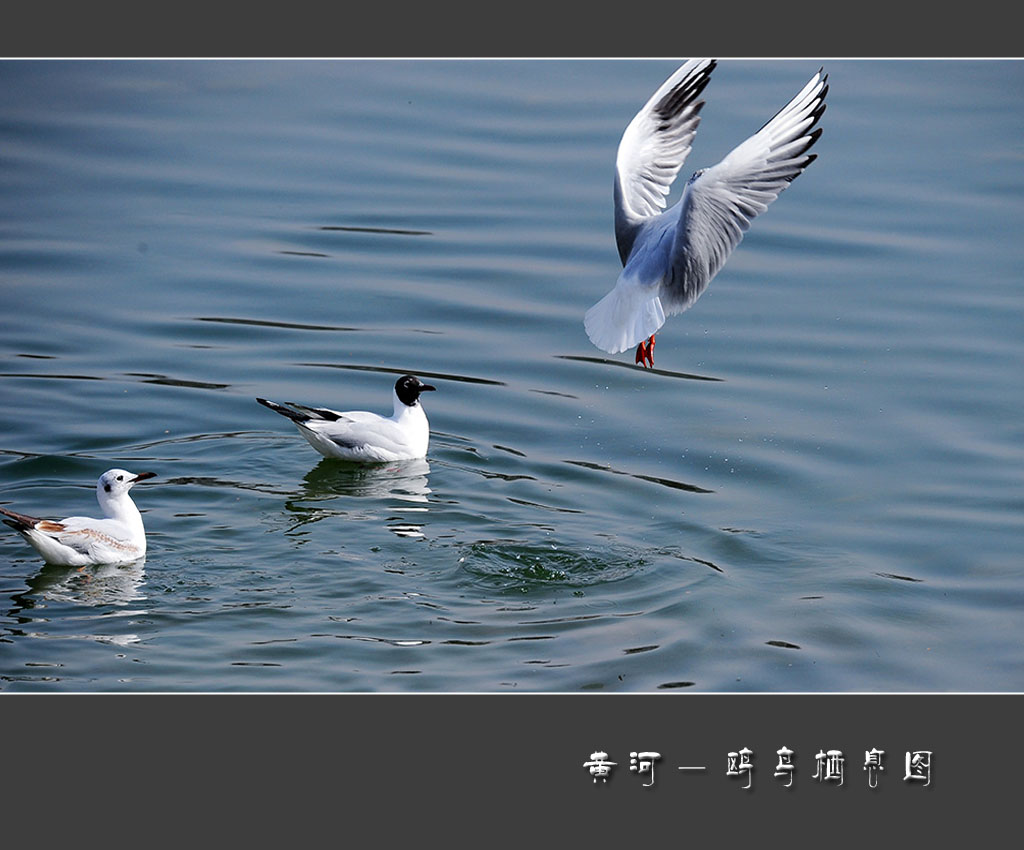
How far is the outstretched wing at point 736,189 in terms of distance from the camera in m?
4.67

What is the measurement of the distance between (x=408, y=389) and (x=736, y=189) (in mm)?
2629

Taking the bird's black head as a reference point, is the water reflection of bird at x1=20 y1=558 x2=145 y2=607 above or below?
below

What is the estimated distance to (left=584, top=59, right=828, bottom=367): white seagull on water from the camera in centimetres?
471

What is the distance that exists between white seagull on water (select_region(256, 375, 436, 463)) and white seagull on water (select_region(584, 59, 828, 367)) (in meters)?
1.90

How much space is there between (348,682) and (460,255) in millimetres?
3138

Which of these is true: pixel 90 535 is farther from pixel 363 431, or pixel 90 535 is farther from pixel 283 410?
pixel 363 431

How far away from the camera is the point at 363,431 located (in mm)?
6957

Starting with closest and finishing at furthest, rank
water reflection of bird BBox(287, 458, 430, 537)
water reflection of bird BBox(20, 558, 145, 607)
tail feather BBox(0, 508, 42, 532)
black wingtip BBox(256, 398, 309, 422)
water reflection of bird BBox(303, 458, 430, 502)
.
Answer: water reflection of bird BBox(20, 558, 145, 607), tail feather BBox(0, 508, 42, 532), water reflection of bird BBox(287, 458, 430, 537), water reflection of bird BBox(303, 458, 430, 502), black wingtip BBox(256, 398, 309, 422)

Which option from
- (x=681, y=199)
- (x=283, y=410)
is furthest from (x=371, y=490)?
(x=681, y=199)

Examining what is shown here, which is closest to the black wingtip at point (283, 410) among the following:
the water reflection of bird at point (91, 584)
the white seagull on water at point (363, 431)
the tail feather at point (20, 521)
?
the white seagull on water at point (363, 431)

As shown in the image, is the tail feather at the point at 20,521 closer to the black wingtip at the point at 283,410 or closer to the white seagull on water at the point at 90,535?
the white seagull on water at the point at 90,535

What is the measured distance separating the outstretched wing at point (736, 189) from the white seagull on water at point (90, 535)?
6.78 feet

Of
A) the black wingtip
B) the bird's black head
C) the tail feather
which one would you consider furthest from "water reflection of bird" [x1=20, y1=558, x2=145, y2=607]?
the bird's black head

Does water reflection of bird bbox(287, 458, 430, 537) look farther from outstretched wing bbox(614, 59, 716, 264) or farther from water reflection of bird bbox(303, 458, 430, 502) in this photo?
outstretched wing bbox(614, 59, 716, 264)
